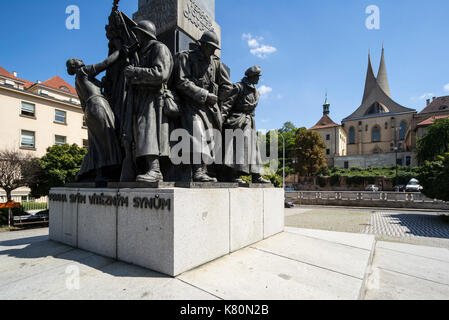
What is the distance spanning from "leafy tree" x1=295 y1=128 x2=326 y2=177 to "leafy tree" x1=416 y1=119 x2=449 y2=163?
1905 cm

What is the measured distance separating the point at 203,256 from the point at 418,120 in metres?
79.5

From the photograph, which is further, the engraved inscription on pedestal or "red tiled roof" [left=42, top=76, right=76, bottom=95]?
"red tiled roof" [left=42, top=76, right=76, bottom=95]

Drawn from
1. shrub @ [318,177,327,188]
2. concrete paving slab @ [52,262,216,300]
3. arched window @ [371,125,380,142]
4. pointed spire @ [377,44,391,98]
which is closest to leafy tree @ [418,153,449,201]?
concrete paving slab @ [52,262,216,300]

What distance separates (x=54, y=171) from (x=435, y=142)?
58.7 m

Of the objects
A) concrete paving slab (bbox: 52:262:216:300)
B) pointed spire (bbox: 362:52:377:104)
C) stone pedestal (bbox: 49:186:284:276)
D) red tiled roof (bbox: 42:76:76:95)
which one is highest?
pointed spire (bbox: 362:52:377:104)

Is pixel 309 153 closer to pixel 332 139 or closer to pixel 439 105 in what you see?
pixel 332 139

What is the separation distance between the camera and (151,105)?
400cm

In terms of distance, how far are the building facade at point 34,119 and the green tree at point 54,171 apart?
7267mm

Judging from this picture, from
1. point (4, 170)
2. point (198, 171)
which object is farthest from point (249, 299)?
point (4, 170)

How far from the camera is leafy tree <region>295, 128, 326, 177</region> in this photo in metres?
45.1

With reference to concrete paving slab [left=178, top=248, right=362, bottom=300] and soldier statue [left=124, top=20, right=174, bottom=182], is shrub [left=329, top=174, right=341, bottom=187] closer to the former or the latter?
concrete paving slab [left=178, top=248, right=362, bottom=300]

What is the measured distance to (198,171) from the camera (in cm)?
410

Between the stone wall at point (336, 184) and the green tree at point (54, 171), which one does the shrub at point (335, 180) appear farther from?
the green tree at point (54, 171)

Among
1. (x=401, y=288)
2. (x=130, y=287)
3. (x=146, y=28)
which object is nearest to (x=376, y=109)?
(x=401, y=288)
